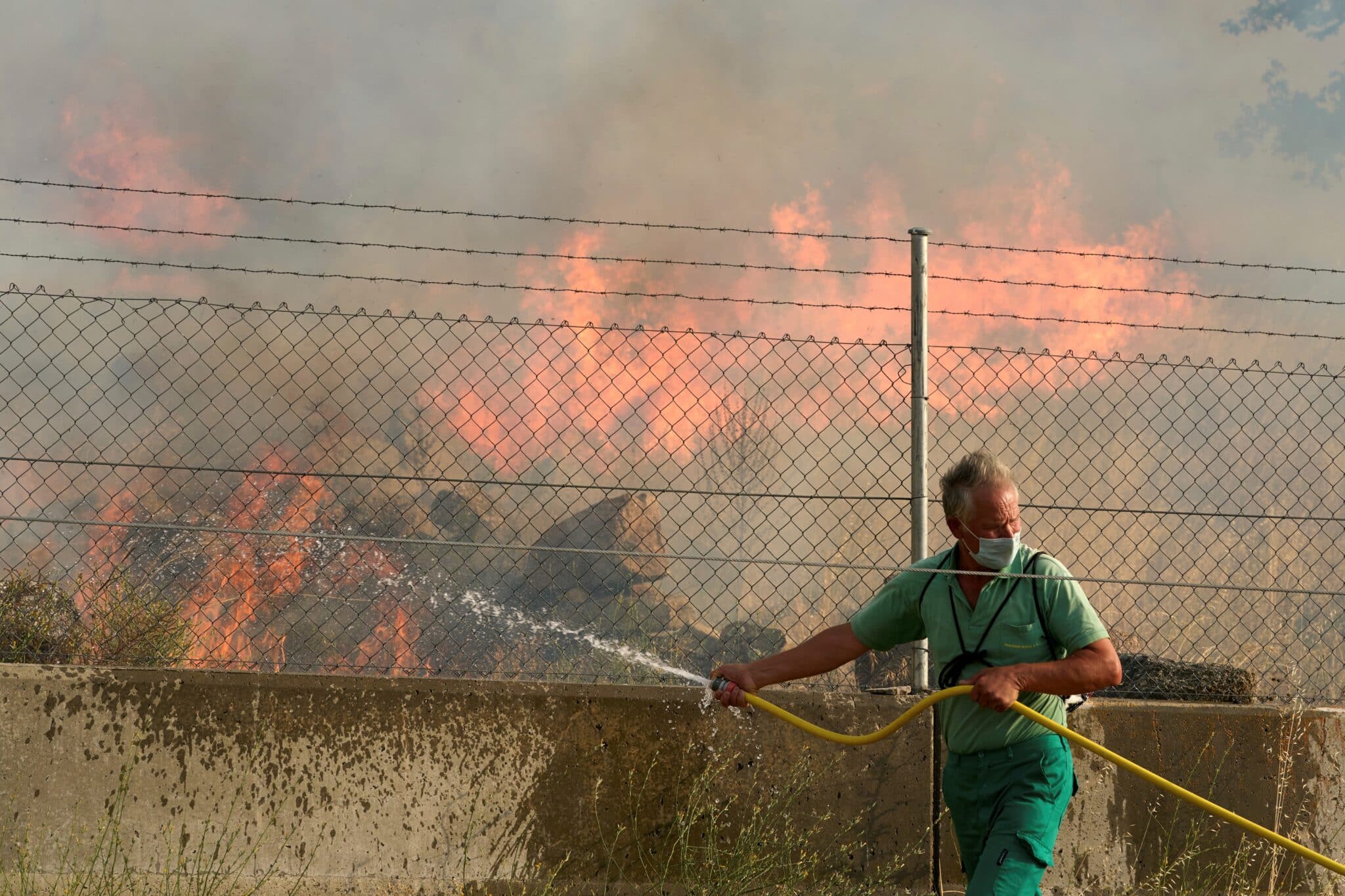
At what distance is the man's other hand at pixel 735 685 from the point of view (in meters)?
3.44

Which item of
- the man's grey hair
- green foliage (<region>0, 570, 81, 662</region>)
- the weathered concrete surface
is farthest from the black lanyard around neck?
green foliage (<region>0, 570, 81, 662</region>)

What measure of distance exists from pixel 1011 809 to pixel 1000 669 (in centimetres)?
44

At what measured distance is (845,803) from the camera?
4164mm

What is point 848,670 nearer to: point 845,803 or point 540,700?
point 845,803

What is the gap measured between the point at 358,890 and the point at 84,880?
0.98m

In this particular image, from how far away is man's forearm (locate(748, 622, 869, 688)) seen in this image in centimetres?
360

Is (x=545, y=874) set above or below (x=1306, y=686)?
below

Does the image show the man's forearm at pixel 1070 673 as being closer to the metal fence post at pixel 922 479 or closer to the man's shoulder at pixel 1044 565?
the man's shoulder at pixel 1044 565

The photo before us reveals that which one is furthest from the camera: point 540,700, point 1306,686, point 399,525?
point 399,525

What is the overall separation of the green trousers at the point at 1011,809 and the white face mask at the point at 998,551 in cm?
53

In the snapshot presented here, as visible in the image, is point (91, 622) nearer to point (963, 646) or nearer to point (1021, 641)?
point (963, 646)

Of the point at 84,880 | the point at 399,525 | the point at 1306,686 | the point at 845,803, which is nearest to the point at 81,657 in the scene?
the point at 84,880

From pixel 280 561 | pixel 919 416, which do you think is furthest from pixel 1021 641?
pixel 280 561

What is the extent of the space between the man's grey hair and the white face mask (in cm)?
12
